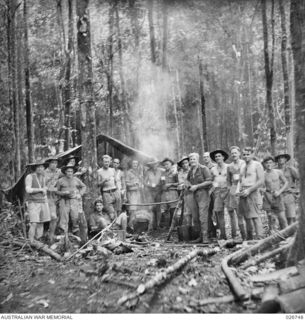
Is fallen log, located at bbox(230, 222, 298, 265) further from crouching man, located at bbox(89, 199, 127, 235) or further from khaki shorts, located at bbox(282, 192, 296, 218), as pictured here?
crouching man, located at bbox(89, 199, 127, 235)

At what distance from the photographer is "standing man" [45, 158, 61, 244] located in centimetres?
580

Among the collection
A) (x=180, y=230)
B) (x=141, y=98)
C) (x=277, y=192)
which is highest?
(x=141, y=98)

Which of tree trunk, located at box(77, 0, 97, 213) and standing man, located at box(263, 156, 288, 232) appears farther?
standing man, located at box(263, 156, 288, 232)

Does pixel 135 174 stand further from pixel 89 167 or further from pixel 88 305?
pixel 88 305

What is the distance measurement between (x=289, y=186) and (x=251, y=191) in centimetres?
63

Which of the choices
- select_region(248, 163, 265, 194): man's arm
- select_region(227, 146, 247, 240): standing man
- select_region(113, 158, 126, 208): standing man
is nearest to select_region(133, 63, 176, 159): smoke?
select_region(113, 158, 126, 208): standing man

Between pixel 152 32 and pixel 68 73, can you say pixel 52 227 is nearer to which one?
pixel 68 73

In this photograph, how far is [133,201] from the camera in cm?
749

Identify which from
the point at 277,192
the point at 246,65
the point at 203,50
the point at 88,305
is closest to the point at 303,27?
the point at 246,65

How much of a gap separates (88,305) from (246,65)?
4114mm

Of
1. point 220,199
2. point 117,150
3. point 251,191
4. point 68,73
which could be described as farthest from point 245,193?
point 117,150

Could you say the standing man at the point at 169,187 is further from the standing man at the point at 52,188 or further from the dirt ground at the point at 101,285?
the dirt ground at the point at 101,285

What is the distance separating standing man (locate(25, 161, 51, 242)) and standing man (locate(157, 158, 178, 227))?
8.14 ft

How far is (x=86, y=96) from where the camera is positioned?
208 inches
